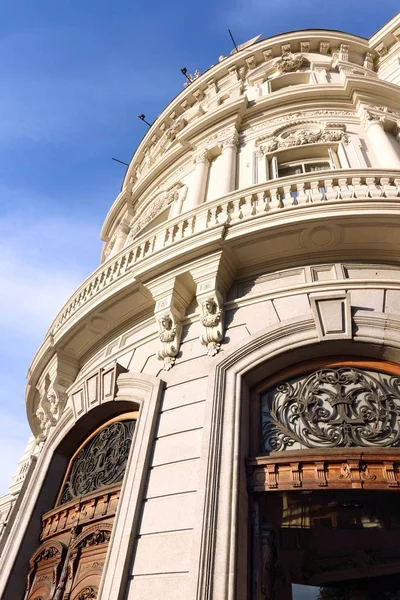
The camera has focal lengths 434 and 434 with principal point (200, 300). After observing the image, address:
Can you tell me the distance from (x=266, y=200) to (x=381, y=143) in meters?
4.74

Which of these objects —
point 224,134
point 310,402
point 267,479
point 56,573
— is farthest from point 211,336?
point 224,134

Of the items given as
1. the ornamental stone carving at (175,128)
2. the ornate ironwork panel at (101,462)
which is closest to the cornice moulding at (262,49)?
the ornamental stone carving at (175,128)

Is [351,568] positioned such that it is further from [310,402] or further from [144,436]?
[144,436]

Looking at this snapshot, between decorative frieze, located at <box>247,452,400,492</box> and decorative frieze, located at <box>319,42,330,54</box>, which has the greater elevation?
decorative frieze, located at <box>319,42,330,54</box>

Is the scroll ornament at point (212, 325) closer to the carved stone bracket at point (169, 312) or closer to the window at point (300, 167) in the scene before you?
the carved stone bracket at point (169, 312)

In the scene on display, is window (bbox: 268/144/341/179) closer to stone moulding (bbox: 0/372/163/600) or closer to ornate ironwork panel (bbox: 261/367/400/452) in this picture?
ornate ironwork panel (bbox: 261/367/400/452)

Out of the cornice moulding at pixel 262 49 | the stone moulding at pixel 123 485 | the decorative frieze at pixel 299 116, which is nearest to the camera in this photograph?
the stone moulding at pixel 123 485

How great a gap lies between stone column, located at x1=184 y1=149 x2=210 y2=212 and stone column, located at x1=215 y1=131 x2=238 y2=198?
511 mm

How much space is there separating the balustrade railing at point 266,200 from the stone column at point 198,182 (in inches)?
79.9

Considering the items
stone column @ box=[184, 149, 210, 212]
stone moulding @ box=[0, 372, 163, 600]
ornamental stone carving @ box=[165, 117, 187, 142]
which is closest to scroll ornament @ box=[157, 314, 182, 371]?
stone moulding @ box=[0, 372, 163, 600]

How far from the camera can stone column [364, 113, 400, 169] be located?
1004 cm

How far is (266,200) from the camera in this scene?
8.05m

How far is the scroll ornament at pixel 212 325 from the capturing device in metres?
7.07

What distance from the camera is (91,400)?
8.22m
